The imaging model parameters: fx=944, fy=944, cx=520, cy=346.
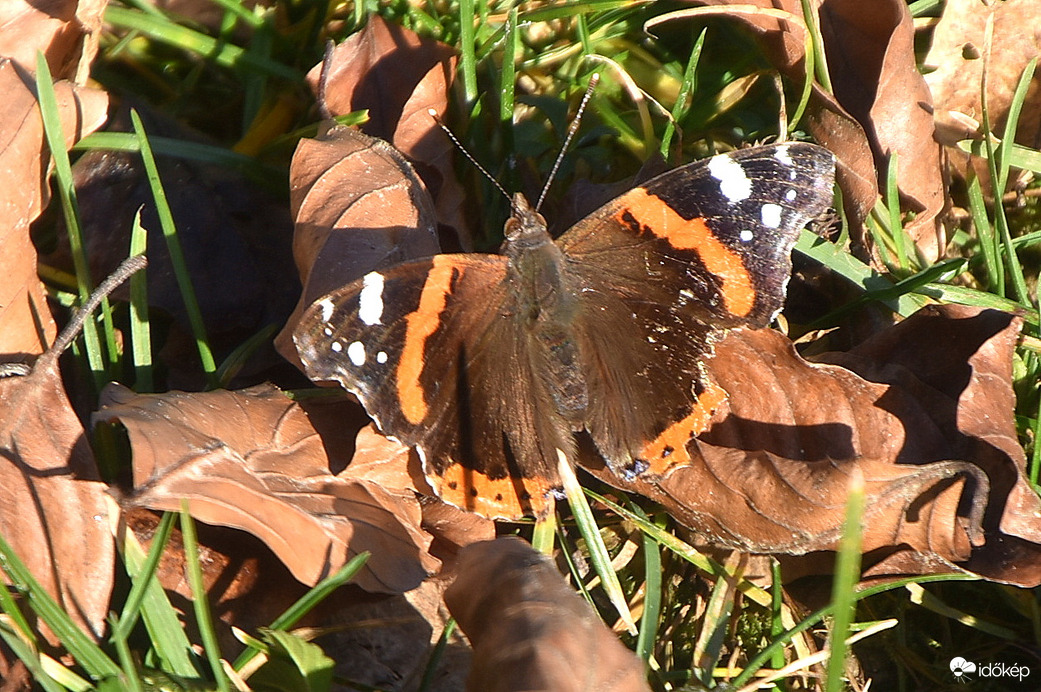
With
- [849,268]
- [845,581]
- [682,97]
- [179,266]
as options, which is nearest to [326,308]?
[179,266]

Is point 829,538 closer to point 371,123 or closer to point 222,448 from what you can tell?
point 222,448

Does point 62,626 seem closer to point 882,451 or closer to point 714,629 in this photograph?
point 714,629

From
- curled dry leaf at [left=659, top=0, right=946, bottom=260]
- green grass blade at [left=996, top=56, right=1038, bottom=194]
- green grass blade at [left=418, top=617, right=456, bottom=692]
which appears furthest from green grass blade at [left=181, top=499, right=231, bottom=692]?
green grass blade at [left=996, top=56, right=1038, bottom=194]

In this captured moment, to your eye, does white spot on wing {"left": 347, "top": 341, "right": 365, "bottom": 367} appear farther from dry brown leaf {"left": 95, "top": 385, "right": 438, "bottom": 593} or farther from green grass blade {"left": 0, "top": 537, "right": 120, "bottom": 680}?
green grass blade {"left": 0, "top": 537, "right": 120, "bottom": 680}

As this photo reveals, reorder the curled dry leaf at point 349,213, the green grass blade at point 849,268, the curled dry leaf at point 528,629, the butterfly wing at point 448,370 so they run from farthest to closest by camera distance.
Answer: the green grass blade at point 849,268 → the curled dry leaf at point 349,213 → the butterfly wing at point 448,370 → the curled dry leaf at point 528,629

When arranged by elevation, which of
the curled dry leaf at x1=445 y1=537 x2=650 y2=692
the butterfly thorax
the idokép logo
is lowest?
the idokép logo

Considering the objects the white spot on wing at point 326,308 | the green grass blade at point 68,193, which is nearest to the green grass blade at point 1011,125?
the white spot on wing at point 326,308

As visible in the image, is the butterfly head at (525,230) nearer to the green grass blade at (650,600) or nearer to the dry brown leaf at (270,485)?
the dry brown leaf at (270,485)
